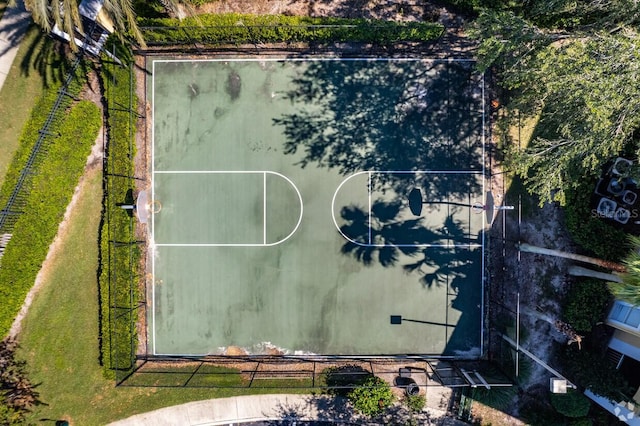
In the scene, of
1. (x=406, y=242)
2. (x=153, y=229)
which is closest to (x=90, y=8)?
(x=153, y=229)

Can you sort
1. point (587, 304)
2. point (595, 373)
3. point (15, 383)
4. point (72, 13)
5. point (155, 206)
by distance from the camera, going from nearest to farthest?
point (72, 13) < point (595, 373) < point (587, 304) < point (15, 383) < point (155, 206)

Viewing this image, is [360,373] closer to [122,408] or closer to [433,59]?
[122,408]

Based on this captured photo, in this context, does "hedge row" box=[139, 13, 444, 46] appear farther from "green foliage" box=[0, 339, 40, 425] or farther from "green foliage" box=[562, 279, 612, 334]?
"green foliage" box=[0, 339, 40, 425]

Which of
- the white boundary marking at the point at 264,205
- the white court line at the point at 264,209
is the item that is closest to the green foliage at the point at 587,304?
the white boundary marking at the point at 264,205

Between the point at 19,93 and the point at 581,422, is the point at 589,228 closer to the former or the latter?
the point at 581,422

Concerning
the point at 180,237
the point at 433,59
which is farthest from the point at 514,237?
the point at 180,237

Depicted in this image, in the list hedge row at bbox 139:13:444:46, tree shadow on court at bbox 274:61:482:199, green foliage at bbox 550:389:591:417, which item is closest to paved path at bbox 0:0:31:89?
hedge row at bbox 139:13:444:46
